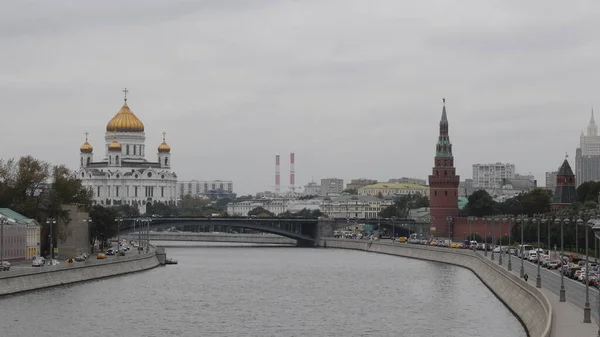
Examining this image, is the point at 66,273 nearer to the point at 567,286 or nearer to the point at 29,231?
the point at 29,231

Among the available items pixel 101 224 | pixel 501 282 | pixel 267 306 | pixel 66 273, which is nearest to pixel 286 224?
pixel 101 224

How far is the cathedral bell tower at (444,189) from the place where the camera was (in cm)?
16350

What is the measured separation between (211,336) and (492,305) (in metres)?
17.8

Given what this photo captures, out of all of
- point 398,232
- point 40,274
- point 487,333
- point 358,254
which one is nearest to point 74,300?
point 40,274

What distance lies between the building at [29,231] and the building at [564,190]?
222 ft

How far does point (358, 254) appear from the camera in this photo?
451ft

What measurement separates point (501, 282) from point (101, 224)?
55.2m

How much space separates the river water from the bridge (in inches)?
2240

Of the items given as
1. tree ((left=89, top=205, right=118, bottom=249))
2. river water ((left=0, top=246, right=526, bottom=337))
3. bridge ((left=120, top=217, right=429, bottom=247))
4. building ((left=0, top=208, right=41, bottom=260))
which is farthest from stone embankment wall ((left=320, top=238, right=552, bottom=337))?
building ((left=0, top=208, right=41, bottom=260))

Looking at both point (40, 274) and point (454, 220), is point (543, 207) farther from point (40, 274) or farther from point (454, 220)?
point (40, 274)

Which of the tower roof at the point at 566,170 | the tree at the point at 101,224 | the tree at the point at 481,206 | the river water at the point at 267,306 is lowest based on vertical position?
the river water at the point at 267,306

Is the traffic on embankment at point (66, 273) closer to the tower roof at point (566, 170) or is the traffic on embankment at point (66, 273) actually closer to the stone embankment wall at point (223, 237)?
the tower roof at point (566, 170)

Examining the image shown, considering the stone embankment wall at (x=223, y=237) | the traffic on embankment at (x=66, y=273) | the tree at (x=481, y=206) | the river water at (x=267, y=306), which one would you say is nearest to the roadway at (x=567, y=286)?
the river water at (x=267, y=306)

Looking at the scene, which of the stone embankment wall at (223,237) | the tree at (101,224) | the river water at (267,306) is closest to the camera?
the river water at (267,306)
